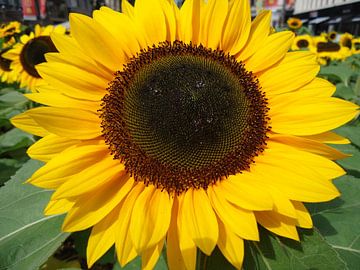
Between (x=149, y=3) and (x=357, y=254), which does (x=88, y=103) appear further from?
(x=357, y=254)

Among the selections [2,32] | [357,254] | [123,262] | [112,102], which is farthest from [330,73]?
[2,32]

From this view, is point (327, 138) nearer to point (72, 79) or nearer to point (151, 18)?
point (151, 18)

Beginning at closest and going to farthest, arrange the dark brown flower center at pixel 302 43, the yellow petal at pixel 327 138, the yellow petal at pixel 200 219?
the yellow petal at pixel 200 219
the yellow petal at pixel 327 138
the dark brown flower center at pixel 302 43

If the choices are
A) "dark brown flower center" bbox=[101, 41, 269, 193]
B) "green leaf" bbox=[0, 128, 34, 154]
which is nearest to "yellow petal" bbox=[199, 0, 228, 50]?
"dark brown flower center" bbox=[101, 41, 269, 193]

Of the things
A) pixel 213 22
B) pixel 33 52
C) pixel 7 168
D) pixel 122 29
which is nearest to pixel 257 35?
pixel 213 22

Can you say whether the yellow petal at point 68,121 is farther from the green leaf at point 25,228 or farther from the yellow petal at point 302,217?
the yellow petal at point 302,217

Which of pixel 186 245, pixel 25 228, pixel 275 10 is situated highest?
pixel 275 10

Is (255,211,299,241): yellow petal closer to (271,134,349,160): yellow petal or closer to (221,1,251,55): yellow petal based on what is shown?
(271,134,349,160): yellow petal

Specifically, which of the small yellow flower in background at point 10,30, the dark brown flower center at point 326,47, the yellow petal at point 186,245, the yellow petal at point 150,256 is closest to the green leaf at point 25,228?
the yellow petal at point 150,256
